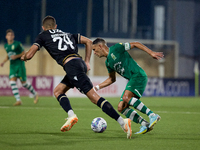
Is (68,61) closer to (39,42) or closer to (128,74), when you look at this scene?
(39,42)

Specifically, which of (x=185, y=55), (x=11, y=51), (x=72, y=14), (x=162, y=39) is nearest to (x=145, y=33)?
(x=162, y=39)

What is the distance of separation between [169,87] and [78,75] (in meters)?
15.4

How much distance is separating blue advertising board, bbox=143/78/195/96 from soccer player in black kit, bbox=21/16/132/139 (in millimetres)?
14098

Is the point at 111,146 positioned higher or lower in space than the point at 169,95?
higher

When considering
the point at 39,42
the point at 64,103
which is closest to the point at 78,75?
the point at 64,103

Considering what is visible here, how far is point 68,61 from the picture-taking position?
6129 millimetres

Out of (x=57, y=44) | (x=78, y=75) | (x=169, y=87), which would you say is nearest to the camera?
(x=78, y=75)

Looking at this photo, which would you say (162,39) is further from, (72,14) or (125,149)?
(125,149)

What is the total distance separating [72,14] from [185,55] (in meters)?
9.65

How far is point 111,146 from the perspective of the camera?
5023 millimetres

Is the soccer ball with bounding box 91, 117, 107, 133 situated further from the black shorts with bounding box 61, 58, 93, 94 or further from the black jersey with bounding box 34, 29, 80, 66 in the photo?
the black jersey with bounding box 34, 29, 80, 66

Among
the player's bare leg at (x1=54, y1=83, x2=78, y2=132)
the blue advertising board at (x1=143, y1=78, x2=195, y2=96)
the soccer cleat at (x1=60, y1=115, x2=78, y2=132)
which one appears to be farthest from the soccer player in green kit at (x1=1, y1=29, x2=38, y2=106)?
the blue advertising board at (x1=143, y1=78, x2=195, y2=96)

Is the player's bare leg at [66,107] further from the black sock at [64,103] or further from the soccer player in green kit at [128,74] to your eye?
the soccer player in green kit at [128,74]

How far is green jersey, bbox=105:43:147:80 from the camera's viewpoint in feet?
21.1
